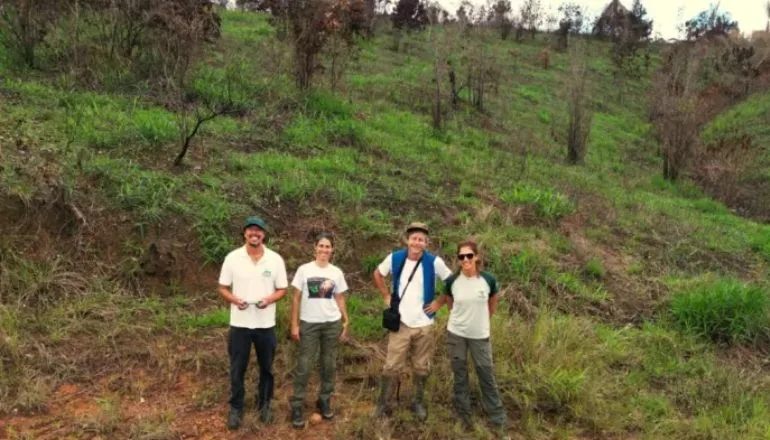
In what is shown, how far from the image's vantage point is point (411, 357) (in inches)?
176

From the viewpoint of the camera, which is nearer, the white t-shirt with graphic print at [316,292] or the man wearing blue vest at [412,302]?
the white t-shirt with graphic print at [316,292]

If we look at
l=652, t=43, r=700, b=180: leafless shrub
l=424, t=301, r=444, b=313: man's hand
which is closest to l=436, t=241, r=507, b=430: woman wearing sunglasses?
l=424, t=301, r=444, b=313: man's hand

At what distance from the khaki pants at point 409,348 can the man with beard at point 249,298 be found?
836 millimetres

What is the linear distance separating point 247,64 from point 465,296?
8.30 metres

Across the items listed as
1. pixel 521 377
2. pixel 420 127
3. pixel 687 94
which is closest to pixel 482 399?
pixel 521 377

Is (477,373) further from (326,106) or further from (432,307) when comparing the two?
(326,106)

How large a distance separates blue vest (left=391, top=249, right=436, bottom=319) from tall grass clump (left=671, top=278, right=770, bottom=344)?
3552 millimetres

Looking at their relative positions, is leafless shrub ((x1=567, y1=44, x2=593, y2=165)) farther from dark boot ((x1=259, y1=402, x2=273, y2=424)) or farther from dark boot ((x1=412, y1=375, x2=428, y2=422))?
dark boot ((x1=259, y1=402, x2=273, y2=424))

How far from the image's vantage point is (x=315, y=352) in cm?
426

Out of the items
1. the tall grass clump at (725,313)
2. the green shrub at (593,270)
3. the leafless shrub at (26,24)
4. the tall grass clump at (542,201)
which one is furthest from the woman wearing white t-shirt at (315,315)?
the leafless shrub at (26,24)

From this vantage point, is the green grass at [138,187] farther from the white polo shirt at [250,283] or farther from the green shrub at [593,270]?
the green shrub at [593,270]

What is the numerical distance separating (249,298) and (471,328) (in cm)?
152

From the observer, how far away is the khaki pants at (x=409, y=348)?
171 inches

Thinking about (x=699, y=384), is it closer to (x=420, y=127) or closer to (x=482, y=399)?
(x=482, y=399)
